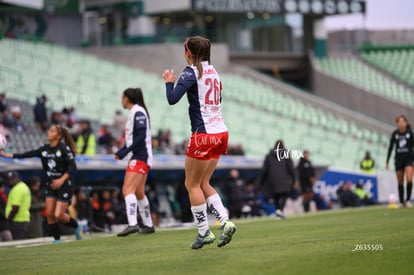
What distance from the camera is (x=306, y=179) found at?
3138 cm

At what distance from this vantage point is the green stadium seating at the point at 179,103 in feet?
122

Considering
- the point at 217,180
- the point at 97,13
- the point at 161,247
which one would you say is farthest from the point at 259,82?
the point at 161,247

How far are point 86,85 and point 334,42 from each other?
72.9ft

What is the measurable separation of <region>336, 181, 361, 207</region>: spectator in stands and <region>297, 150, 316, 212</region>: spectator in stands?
167 cm

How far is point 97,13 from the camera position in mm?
54625

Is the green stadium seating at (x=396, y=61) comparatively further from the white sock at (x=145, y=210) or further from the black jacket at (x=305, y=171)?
the white sock at (x=145, y=210)

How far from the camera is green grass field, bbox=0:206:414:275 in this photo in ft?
33.5

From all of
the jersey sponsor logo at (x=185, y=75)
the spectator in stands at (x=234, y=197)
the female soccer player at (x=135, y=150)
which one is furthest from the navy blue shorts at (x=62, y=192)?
the spectator in stands at (x=234, y=197)

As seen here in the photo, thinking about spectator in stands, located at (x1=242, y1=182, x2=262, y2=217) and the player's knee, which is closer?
the player's knee

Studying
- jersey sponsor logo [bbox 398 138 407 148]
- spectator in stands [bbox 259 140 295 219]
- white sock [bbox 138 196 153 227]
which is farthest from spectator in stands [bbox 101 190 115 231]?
white sock [bbox 138 196 153 227]

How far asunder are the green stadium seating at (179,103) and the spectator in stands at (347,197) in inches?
122

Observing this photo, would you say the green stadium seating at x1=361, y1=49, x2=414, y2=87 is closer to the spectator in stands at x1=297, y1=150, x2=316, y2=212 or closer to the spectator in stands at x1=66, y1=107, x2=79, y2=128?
the spectator in stands at x1=297, y1=150, x2=316, y2=212

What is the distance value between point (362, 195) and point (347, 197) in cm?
113

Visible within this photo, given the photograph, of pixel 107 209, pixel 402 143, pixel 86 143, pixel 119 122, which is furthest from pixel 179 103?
pixel 402 143
